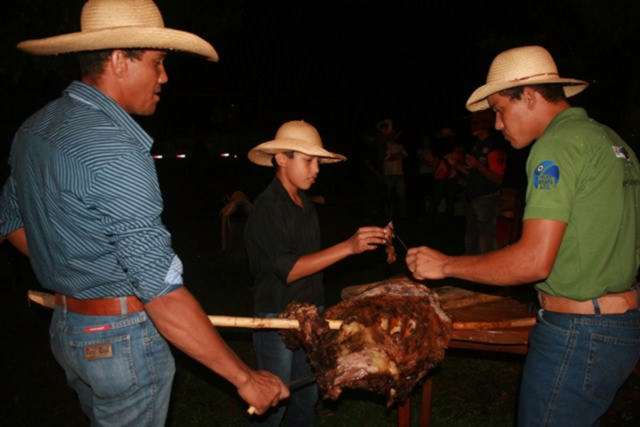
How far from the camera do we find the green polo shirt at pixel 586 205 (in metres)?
2.56

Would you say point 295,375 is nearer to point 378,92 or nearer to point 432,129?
point 432,129

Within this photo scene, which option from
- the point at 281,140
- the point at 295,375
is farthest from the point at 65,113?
the point at 295,375

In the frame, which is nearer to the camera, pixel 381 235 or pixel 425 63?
pixel 381 235

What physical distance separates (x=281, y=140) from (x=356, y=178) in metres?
19.4

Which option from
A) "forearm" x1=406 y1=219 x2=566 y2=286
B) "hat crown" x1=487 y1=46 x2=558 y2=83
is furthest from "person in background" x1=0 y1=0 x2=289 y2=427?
"hat crown" x1=487 y1=46 x2=558 y2=83

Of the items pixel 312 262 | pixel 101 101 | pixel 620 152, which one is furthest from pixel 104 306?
pixel 620 152

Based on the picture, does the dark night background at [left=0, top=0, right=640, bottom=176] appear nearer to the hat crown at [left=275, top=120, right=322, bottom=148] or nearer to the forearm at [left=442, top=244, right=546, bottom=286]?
the hat crown at [left=275, top=120, right=322, bottom=148]

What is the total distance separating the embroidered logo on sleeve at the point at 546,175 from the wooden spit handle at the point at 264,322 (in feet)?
3.52

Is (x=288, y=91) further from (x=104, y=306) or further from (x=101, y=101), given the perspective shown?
(x=104, y=306)

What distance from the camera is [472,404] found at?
17.1 feet

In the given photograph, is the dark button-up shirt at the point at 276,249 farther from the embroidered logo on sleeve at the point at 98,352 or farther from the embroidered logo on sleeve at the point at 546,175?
the embroidered logo on sleeve at the point at 546,175

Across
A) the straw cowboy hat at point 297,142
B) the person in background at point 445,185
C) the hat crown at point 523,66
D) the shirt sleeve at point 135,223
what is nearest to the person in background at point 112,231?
the shirt sleeve at point 135,223

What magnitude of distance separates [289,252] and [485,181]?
5686 mm

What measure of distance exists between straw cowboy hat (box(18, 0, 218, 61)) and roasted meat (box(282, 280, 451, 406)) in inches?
70.3
